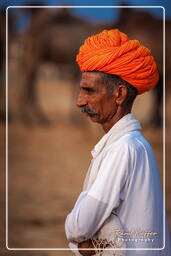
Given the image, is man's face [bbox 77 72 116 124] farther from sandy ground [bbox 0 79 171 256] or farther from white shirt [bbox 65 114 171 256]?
sandy ground [bbox 0 79 171 256]

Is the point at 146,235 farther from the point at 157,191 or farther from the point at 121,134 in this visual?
the point at 121,134

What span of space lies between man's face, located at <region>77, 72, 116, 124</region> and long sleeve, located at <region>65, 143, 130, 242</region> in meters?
0.24

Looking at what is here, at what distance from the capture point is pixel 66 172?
9617 mm

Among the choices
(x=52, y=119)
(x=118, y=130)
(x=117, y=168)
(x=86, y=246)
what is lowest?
(x=52, y=119)

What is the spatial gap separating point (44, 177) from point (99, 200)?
675 cm

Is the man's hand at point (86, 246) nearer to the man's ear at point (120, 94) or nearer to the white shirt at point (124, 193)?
the white shirt at point (124, 193)

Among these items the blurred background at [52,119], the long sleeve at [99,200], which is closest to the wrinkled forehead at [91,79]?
the long sleeve at [99,200]

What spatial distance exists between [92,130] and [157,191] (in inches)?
419

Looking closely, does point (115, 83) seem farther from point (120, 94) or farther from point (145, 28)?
point (145, 28)

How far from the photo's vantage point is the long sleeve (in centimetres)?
260

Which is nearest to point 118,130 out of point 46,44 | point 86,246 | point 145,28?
point 86,246

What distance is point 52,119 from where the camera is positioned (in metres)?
15.6

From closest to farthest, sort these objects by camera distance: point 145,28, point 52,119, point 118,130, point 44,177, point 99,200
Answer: point 99,200, point 118,130, point 44,177, point 145,28, point 52,119

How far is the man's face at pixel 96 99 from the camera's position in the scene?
111 inches
